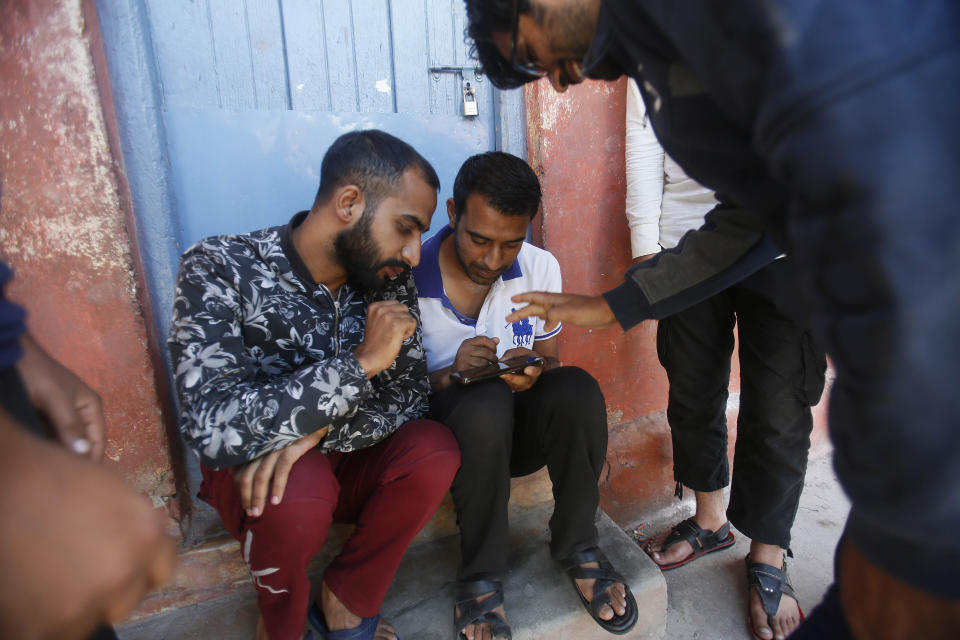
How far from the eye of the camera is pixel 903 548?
1.54ft

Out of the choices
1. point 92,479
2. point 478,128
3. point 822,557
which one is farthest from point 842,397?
point 822,557

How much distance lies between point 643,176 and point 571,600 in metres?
1.63

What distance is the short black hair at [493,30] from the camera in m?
1.01

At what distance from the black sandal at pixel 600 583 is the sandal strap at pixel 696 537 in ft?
1.77

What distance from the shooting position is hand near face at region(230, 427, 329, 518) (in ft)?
A: 4.03

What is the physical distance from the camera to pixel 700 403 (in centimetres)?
190

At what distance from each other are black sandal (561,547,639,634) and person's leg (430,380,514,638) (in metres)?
0.27

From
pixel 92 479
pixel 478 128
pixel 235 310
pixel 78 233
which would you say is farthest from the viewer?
pixel 478 128

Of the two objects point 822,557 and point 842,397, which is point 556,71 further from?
point 822,557

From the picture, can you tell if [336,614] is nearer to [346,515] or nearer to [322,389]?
[346,515]

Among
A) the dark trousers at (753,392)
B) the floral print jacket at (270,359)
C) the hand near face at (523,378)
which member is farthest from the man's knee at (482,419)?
the dark trousers at (753,392)

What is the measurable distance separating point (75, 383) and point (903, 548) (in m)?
1.14

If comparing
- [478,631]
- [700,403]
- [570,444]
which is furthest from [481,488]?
[700,403]

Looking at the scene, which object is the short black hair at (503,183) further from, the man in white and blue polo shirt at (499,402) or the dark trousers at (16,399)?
the dark trousers at (16,399)
